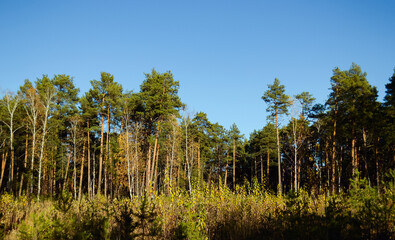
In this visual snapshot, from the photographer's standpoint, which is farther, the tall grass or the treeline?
the treeline

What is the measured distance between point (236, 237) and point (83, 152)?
2518cm

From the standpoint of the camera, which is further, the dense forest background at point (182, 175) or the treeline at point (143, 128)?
the treeline at point (143, 128)

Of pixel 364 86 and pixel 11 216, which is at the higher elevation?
pixel 364 86

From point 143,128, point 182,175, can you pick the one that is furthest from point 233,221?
point 182,175

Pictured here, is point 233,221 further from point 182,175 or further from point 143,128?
point 182,175

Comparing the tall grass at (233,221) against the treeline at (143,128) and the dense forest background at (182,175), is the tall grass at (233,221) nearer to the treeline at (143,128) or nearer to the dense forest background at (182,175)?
the dense forest background at (182,175)

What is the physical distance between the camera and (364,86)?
62.4ft

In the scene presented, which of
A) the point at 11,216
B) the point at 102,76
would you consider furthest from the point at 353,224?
the point at 102,76

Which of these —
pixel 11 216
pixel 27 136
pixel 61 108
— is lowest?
pixel 11 216

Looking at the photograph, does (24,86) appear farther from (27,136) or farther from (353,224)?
(353,224)

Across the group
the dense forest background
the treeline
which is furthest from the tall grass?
the treeline

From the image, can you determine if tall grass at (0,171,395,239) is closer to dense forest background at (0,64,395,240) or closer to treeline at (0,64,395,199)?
dense forest background at (0,64,395,240)

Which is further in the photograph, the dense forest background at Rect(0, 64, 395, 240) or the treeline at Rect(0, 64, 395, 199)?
the treeline at Rect(0, 64, 395, 199)

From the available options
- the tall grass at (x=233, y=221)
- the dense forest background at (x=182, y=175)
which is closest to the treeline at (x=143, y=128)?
the dense forest background at (x=182, y=175)
